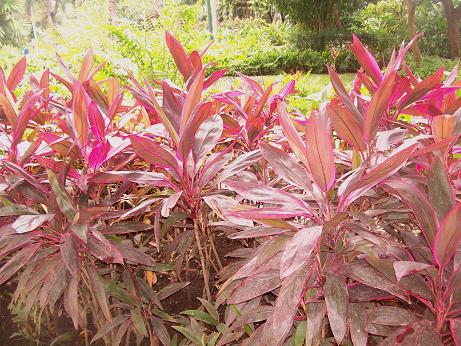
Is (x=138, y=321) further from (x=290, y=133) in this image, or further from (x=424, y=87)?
(x=424, y=87)

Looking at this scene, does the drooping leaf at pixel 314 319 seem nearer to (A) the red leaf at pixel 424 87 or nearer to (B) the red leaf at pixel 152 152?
(B) the red leaf at pixel 152 152

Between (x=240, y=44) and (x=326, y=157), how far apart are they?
35.3ft

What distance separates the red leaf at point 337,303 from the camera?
2.23 ft

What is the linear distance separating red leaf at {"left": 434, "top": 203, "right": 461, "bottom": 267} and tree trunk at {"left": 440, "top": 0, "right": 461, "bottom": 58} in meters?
9.88

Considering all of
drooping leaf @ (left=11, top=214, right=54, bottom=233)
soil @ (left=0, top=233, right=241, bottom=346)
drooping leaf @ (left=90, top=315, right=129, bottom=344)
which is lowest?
soil @ (left=0, top=233, right=241, bottom=346)

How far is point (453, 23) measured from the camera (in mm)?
9156

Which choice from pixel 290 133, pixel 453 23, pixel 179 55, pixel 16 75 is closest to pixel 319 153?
pixel 290 133

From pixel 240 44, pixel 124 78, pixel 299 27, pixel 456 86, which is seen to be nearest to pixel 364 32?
pixel 299 27

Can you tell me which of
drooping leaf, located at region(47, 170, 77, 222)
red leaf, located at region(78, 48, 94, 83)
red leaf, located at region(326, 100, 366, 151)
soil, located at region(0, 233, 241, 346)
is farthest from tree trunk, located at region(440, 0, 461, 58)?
drooping leaf, located at region(47, 170, 77, 222)

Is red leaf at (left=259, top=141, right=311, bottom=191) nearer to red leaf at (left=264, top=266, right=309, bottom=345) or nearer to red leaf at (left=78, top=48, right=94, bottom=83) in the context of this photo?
red leaf at (left=264, top=266, right=309, bottom=345)

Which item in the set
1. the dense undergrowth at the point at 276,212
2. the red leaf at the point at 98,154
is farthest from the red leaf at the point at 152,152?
the red leaf at the point at 98,154

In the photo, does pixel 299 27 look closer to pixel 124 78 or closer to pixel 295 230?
pixel 124 78

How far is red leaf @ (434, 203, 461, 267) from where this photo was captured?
1.93 ft

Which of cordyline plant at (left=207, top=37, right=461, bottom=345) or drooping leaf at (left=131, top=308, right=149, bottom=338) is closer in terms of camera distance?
cordyline plant at (left=207, top=37, right=461, bottom=345)
